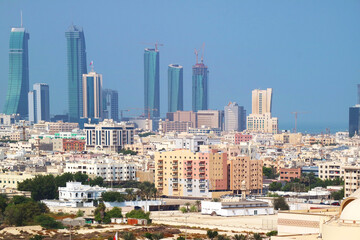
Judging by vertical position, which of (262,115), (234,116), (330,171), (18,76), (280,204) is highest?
(18,76)

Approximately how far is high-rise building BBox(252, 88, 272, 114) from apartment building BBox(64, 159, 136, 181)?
114688mm

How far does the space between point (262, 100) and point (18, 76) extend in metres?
51.1

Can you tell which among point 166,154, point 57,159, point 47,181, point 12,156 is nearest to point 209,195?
point 166,154

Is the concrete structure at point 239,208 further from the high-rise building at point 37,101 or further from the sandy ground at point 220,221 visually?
the high-rise building at point 37,101

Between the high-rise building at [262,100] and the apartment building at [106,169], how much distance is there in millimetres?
114688

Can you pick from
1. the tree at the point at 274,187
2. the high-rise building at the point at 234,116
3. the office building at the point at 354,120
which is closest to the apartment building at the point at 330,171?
the tree at the point at 274,187

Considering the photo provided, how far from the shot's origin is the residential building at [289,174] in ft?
225

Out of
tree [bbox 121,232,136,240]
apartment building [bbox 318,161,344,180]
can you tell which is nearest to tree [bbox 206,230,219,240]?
tree [bbox 121,232,136,240]

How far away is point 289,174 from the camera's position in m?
69.3

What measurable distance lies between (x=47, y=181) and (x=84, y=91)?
5841 inches

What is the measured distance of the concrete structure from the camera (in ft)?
142

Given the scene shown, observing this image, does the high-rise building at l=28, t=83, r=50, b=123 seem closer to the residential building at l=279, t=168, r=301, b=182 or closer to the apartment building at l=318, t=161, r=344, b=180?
the residential building at l=279, t=168, r=301, b=182

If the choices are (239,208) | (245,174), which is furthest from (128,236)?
(245,174)

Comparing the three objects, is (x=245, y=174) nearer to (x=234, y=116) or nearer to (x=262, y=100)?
(x=262, y=100)
